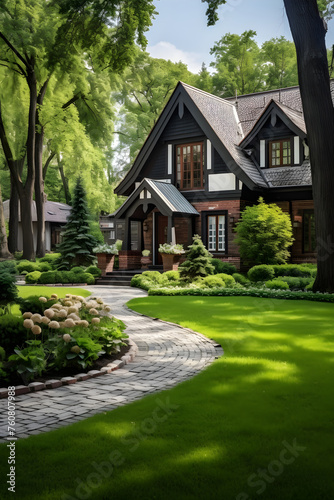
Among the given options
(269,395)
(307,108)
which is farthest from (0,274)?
(307,108)

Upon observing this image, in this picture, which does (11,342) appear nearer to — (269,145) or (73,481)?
(73,481)

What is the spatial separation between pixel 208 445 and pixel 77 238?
23.3 metres

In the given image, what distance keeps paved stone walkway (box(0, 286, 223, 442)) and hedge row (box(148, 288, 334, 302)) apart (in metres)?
6.07

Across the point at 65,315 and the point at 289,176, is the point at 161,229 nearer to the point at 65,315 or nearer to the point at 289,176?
the point at 289,176

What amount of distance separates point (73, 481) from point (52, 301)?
552cm

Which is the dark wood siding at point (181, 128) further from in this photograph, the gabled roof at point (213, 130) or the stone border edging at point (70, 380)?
the stone border edging at point (70, 380)

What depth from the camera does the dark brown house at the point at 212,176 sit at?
24.0 metres

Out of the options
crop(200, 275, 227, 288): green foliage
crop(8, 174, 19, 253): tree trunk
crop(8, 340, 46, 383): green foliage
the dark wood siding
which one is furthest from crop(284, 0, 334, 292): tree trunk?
crop(8, 174, 19, 253): tree trunk

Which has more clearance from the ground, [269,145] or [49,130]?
[49,130]

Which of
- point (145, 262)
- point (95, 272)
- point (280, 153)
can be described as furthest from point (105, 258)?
point (280, 153)

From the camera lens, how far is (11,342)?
293 inches

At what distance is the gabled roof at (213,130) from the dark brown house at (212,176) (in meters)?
0.05

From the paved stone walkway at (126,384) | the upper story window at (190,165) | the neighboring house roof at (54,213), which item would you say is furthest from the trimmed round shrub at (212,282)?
the neighboring house roof at (54,213)

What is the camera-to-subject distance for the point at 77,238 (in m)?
26.9
